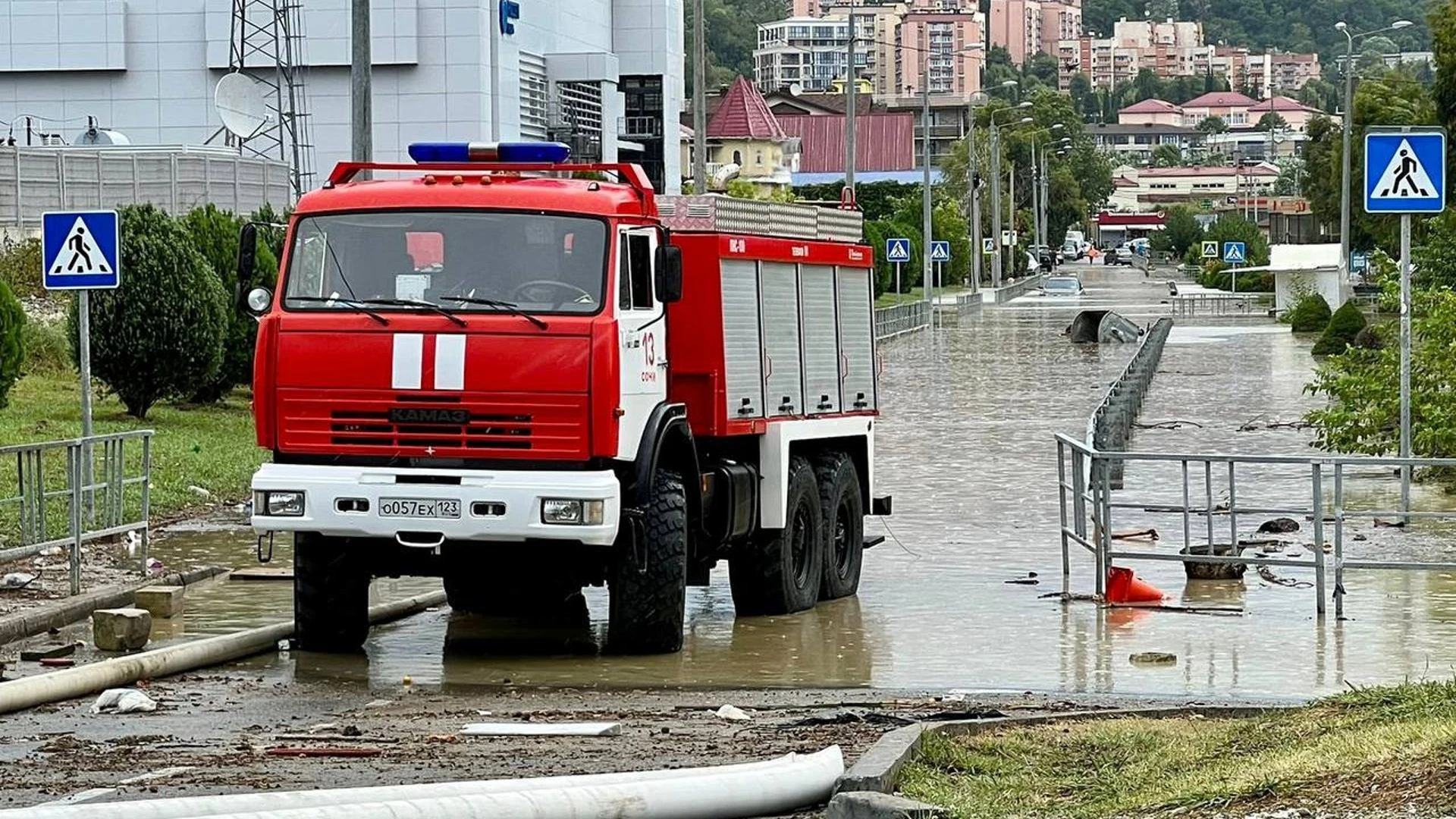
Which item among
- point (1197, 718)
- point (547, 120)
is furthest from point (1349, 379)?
point (547, 120)

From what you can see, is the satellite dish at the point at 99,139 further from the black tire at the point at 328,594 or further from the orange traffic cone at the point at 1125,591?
the black tire at the point at 328,594

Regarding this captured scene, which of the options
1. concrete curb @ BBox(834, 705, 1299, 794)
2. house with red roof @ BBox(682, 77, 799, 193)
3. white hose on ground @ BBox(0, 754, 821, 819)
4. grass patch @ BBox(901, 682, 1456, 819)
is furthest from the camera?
house with red roof @ BBox(682, 77, 799, 193)

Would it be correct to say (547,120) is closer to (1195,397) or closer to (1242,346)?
(1242,346)

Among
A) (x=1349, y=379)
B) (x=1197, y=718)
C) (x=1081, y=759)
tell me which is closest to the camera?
(x=1081, y=759)

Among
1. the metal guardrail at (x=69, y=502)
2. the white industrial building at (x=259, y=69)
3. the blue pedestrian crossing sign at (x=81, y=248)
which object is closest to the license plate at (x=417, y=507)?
the metal guardrail at (x=69, y=502)

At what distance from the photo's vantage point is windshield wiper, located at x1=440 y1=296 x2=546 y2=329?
12875mm

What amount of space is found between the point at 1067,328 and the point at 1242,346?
10.1 meters

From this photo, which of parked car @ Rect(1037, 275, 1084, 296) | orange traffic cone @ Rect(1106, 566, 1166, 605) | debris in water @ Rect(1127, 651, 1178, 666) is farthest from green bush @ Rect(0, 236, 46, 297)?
parked car @ Rect(1037, 275, 1084, 296)

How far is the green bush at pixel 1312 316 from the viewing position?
68.4 m

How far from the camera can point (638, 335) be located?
13266 mm

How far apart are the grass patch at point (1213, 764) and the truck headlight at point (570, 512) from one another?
3.44m

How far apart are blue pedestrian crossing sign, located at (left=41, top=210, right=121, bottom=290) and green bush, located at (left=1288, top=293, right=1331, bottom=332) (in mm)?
54448

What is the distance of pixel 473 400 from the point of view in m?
12.8

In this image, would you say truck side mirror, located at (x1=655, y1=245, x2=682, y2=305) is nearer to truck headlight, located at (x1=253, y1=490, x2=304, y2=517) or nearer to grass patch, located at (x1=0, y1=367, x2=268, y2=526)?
truck headlight, located at (x1=253, y1=490, x2=304, y2=517)
